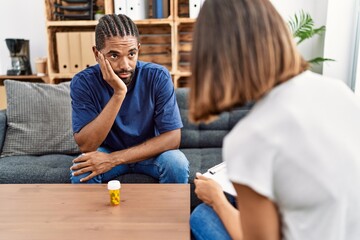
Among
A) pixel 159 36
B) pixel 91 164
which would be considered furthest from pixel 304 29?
pixel 91 164

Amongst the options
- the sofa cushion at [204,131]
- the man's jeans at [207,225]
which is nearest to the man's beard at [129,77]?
the sofa cushion at [204,131]

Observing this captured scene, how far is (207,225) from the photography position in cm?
101

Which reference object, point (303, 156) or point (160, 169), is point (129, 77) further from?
point (303, 156)

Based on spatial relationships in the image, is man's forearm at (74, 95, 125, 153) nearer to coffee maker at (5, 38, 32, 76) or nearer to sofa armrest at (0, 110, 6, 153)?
sofa armrest at (0, 110, 6, 153)

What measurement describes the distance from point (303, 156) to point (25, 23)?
10.3 ft

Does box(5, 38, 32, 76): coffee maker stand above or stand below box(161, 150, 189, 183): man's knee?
above

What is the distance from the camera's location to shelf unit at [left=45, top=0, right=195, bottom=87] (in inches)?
106

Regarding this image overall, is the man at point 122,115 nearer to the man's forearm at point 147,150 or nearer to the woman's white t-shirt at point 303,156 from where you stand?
the man's forearm at point 147,150

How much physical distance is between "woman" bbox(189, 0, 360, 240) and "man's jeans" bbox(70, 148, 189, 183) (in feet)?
3.17

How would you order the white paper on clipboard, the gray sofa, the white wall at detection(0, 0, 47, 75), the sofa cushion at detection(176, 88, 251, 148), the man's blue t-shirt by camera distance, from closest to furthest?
the white paper on clipboard
the man's blue t-shirt
the gray sofa
the sofa cushion at detection(176, 88, 251, 148)
the white wall at detection(0, 0, 47, 75)

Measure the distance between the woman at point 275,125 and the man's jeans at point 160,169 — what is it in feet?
3.17

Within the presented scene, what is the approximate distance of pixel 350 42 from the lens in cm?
262

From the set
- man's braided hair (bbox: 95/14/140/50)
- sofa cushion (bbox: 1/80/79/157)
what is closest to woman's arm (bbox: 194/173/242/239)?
man's braided hair (bbox: 95/14/140/50)

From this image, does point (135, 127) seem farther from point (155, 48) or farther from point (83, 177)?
point (155, 48)
